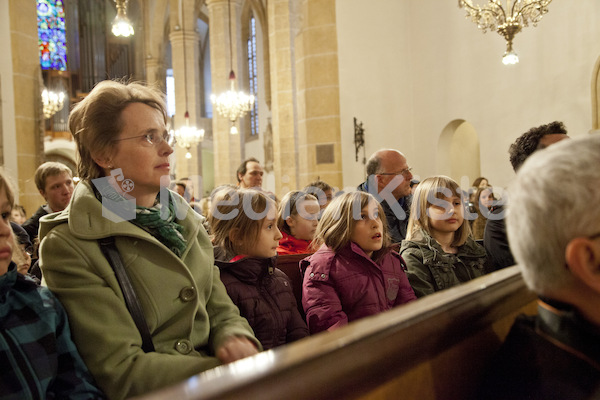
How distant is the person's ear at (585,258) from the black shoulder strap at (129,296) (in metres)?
1.13

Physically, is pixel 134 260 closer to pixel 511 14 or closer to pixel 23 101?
pixel 23 101

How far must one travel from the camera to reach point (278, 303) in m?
2.38

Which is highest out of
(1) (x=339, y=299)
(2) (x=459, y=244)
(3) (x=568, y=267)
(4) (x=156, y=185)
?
(4) (x=156, y=185)

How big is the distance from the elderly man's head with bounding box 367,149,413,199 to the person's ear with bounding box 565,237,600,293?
3312 millimetres

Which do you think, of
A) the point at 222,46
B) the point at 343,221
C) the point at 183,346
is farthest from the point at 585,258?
the point at 222,46

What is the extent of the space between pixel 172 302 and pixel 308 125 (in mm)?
7553

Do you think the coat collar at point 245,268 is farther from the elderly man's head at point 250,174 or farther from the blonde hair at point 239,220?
the elderly man's head at point 250,174

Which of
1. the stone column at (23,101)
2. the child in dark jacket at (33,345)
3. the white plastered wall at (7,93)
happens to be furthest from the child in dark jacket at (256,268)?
the white plastered wall at (7,93)

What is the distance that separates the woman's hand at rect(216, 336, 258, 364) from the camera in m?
1.55

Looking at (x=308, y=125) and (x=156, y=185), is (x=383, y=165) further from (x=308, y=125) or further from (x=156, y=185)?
(x=308, y=125)

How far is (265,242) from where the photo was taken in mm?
2492

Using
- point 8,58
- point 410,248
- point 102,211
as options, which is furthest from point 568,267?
point 8,58

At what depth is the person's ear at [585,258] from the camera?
0.85 metres

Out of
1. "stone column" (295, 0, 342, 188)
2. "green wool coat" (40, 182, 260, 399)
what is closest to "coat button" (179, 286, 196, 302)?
"green wool coat" (40, 182, 260, 399)
